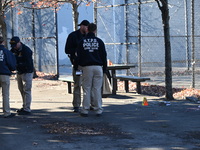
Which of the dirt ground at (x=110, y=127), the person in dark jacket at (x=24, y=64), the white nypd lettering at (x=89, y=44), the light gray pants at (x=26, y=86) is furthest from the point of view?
the light gray pants at (x=26, y=86)

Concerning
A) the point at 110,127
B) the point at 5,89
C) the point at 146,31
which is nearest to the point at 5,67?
the point at 5,89

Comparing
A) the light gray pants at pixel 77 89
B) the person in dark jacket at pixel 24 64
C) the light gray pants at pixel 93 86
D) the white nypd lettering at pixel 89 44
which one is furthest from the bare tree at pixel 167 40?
the person in dark jacket at pixel 24 64

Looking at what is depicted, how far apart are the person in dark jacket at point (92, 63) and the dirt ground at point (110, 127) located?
0.37 m

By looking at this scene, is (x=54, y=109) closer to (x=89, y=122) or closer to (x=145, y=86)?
(x=89, y=122)

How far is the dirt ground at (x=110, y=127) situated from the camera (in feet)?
22.8

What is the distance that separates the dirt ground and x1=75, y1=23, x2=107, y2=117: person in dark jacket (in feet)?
1.21

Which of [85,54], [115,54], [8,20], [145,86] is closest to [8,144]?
[85,54]

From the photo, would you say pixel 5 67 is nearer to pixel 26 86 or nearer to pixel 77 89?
pixel 26 86

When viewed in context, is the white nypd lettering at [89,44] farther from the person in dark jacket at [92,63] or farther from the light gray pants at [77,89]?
the light gray pants at [77,89]

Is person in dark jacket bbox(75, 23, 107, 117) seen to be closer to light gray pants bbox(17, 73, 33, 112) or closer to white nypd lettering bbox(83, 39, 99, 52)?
white nypd lettering bbox(83, 39, 99, 52)

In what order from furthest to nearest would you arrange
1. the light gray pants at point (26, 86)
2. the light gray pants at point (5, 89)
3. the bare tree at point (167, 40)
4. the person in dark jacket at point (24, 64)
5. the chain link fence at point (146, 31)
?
the chain link fence at point (146, 31) → the bare tree at point (167, 40) → the light gray pants at point (26, 86) → the person in dark jacket at point (24, 64) → the light gray pants at point (5, 89)

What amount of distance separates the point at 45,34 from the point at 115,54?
179 inches

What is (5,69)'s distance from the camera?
9695 mm

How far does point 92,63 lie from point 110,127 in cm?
170
